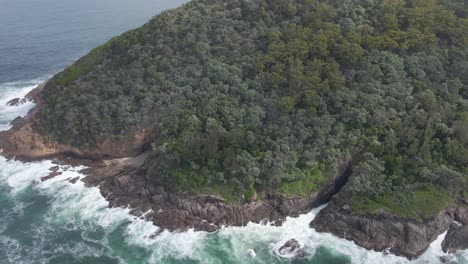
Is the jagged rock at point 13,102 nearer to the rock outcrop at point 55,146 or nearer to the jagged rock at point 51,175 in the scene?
the rock outcrop at point 55,146

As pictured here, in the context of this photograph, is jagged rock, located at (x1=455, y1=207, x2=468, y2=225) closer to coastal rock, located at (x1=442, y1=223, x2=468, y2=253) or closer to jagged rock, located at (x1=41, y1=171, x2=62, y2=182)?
coastal rock, located at (x1=442, y1=223, x2=468, y2=253)

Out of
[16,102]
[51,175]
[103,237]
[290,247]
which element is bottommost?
[290,247]

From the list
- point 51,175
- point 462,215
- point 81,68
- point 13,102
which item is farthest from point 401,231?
point 13,102

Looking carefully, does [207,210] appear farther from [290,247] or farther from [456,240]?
[456,240]

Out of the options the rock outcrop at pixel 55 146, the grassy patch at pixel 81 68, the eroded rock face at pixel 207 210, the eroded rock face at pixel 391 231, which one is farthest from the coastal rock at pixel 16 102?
the eroded rock face at pixel 391 231

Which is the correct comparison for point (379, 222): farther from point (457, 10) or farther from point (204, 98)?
point (457, 10)

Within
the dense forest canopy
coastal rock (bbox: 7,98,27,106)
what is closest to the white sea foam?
coastal rock (bbox: 7,98,27,106)

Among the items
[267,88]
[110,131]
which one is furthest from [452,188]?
[110,131]
